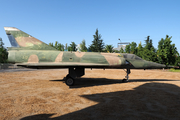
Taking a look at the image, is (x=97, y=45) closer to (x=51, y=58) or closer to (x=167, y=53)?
(x=167, y=53)

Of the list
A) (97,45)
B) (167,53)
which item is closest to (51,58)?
(167,53)

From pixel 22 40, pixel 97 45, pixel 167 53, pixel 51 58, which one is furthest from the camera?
pixel 97 45

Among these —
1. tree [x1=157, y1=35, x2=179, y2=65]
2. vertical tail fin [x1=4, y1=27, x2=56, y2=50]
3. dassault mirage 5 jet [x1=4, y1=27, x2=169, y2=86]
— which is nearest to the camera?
dassault mirage 5 jet [x1=4, y1=27, x2=169, y2=86]

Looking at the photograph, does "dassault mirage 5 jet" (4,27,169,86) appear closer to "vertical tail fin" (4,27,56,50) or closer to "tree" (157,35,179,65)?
"vertical tail fin" (4,27,56,50)

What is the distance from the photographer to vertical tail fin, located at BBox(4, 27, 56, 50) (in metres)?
11.2

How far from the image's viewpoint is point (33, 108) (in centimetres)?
511

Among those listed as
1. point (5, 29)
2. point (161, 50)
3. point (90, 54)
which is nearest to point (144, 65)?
point (90, 54)

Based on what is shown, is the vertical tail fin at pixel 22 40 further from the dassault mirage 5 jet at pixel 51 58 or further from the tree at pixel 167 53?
the tree at pixel 167 53

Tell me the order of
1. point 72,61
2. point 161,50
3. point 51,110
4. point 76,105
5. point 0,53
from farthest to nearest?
point 0,53 < point 161,50 < point 72,61 < point 76,105 < point 51,110

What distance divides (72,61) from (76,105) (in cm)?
554

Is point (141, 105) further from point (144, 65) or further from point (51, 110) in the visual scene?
point (144, 65)

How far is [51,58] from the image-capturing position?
34.9 feet

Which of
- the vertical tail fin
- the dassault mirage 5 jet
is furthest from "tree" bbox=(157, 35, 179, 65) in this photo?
the vertical tail fin

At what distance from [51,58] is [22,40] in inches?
137
